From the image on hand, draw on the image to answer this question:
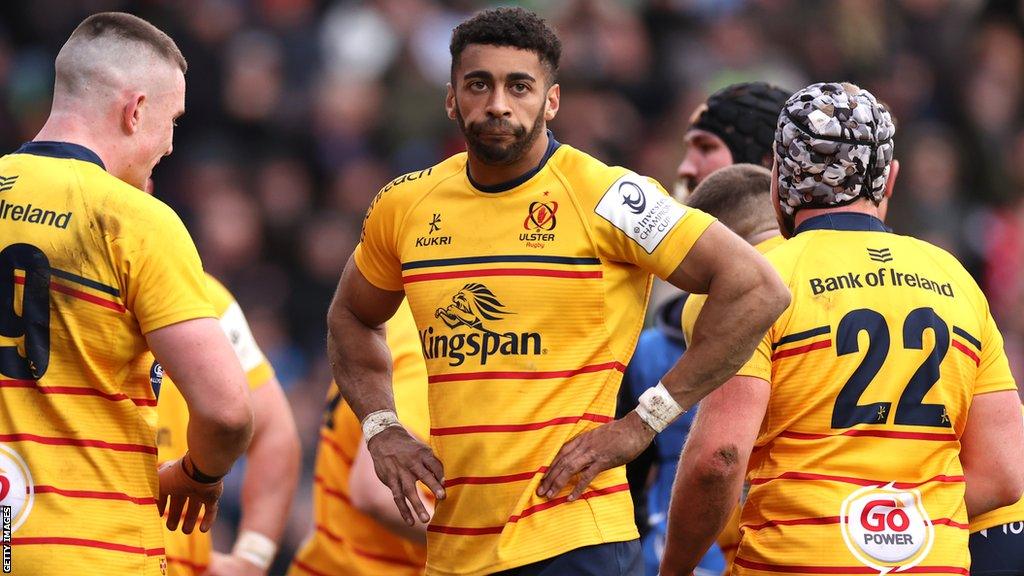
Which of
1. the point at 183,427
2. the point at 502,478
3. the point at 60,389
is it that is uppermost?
the point at 502,478

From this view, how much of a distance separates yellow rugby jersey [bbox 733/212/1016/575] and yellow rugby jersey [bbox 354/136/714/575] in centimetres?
46

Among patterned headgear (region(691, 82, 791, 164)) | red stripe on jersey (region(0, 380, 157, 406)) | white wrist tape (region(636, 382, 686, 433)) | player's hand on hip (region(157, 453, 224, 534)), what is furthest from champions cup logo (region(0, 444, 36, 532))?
patterned headgear (region(691, 82, 791, 164))

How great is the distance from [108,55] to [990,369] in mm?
3086

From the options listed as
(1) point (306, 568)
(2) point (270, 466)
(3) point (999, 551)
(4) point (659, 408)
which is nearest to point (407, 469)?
(4) point (659, 408)

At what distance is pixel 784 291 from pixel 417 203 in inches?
50.3

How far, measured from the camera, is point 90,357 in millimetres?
4793

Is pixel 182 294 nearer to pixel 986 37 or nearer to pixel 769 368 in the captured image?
pixel 769 368

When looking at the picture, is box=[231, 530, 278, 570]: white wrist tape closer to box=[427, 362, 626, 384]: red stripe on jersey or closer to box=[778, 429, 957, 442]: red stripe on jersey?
box=[427, 362, 626, 384]: red stripe on jersey

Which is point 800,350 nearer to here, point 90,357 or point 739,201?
point 739,201

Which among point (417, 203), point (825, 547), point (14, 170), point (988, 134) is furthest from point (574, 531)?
point (988, 134)

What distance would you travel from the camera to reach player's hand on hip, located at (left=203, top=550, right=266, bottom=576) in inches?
260

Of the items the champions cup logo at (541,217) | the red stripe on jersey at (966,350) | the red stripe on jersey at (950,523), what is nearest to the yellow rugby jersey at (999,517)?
the red stripe on jersey at (950,523)

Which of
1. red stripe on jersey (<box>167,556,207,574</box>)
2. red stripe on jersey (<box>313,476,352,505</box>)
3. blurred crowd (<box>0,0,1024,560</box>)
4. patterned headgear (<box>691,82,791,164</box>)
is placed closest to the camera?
red stripe on jersey (<box>167,556,207,574</box>)

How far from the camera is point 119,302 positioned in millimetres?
4773
